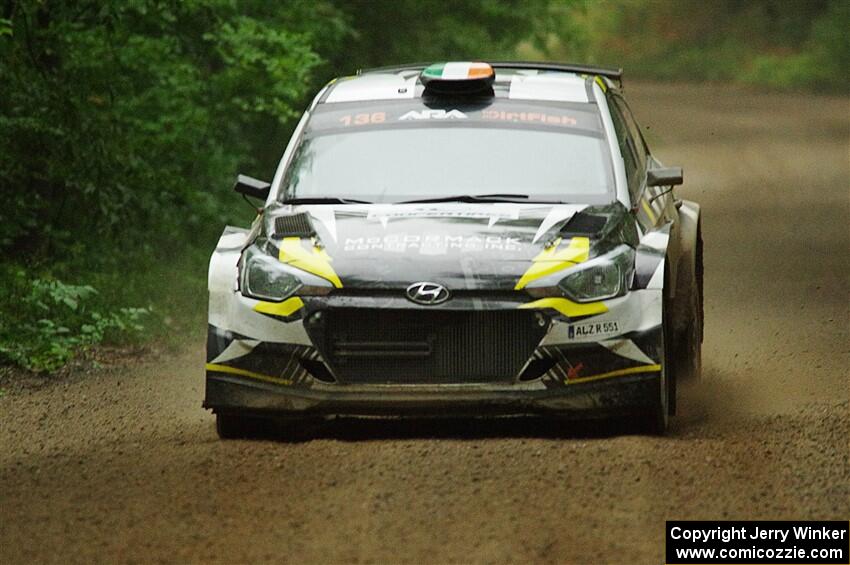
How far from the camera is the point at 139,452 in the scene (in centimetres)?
825

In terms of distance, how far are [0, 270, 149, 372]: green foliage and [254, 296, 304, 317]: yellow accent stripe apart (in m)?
3.82

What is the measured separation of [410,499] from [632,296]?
1.77m

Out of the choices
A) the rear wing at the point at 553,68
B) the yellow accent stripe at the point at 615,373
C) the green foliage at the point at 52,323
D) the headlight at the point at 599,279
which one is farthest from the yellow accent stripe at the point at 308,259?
the green foliage at the point at 52,323

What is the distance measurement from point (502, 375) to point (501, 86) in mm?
2328

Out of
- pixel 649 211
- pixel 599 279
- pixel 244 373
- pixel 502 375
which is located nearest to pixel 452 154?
pixel 649 211

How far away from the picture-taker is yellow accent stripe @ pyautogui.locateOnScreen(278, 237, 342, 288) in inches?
318

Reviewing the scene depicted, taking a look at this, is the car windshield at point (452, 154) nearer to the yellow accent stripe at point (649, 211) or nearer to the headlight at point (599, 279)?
the yellow accent stripe at point (649, 211)

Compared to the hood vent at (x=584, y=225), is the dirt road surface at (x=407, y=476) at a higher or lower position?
lower

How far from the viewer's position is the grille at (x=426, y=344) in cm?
796

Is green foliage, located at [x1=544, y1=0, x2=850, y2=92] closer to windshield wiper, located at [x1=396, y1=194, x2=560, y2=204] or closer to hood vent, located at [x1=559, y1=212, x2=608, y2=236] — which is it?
windshield wiper, located at [x1=396, y1=194, x2=560, y2=204]

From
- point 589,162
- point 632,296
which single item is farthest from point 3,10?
point 632,296

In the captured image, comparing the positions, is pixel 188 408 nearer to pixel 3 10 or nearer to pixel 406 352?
pixel 406 352

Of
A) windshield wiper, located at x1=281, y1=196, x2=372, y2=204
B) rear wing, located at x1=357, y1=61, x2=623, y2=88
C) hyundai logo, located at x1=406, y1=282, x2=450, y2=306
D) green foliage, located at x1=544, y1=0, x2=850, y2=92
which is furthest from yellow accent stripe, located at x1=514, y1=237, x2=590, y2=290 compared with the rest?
green foliage, located at x1=544, y1=0, x2=850, y2=92

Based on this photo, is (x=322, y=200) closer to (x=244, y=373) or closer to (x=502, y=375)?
(x=244, y=373)
